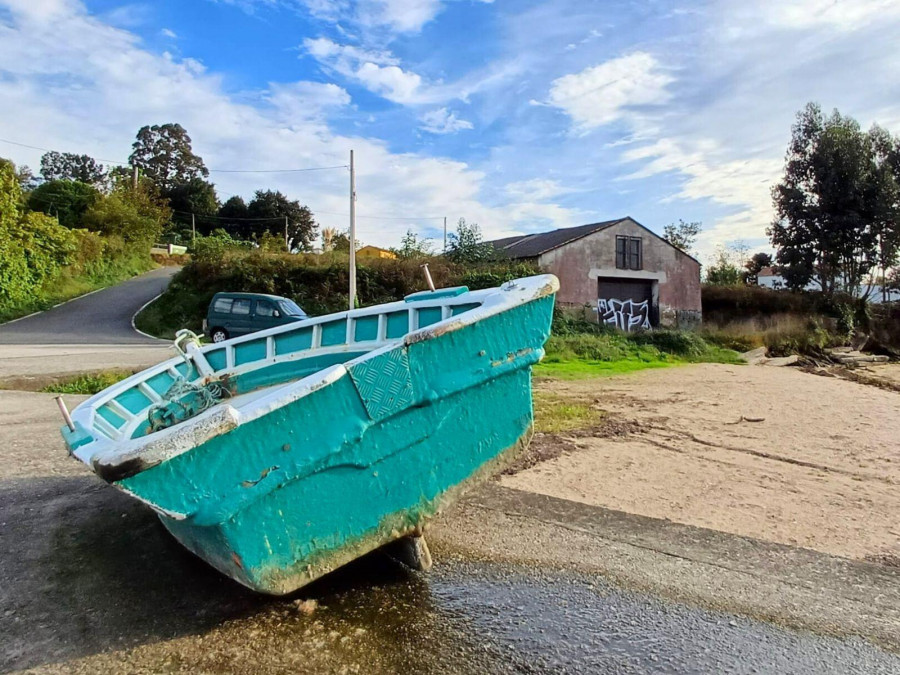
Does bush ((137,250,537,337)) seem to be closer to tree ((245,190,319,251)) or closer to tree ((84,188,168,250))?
tree ((84,188,168,250))

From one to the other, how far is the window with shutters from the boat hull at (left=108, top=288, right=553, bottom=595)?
973 inches

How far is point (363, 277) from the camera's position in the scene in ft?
83.3

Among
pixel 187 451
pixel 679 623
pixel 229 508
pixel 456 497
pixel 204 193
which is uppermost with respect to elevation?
pixel 204 193

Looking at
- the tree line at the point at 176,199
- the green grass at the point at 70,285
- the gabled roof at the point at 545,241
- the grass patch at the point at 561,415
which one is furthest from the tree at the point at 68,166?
the grass patch at the point at 561,415

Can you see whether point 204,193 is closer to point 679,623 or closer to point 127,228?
point 127,228

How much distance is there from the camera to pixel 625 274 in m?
26.8

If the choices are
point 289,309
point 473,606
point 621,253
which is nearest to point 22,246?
point 289,309

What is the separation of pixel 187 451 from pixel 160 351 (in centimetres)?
1383

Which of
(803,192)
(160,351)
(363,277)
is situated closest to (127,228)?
(363,277)

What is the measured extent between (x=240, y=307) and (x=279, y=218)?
34141mm

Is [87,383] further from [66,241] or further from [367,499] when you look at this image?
[66,241]

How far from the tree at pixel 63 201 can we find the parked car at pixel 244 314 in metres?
30.1

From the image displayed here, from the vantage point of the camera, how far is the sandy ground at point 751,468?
4398 mm

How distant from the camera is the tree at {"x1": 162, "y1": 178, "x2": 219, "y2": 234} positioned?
175 feet
